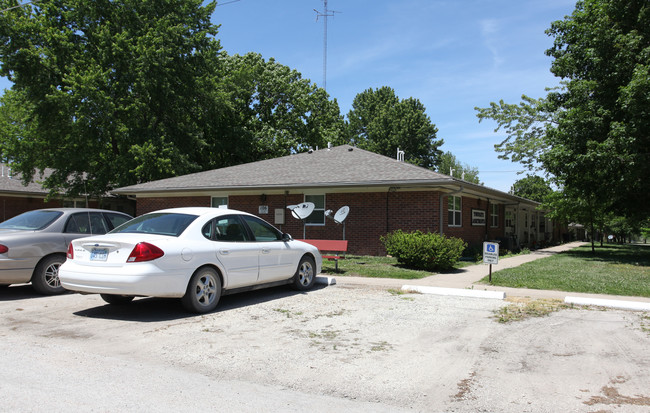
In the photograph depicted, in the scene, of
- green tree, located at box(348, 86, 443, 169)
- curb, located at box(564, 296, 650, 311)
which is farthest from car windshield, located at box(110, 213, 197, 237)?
green tree, located at box(348, 86, 443, 169)

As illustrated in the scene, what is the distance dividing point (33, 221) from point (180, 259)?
4198mm

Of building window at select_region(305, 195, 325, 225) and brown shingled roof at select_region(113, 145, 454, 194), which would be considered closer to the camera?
brown shingled roof at select_region(113, 145, 454, 194)

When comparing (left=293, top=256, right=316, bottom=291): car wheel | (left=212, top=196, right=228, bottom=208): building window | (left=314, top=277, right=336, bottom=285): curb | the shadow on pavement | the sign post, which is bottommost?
the shadow on pavement

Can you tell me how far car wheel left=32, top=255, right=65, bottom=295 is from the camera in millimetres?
8586

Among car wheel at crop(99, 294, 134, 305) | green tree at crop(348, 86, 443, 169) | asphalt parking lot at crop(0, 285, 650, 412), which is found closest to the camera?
asphalt parking lot at crop(0, 285, 650, 412)

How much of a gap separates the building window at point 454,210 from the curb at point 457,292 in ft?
26.1

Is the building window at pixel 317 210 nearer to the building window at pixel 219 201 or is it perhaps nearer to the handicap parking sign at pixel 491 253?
the building window at pixel 219 201

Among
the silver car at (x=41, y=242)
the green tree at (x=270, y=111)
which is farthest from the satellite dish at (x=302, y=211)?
the green tree at (x=270, y=111)

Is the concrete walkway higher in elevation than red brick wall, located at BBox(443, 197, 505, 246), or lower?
lower

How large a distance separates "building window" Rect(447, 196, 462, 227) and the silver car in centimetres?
1223

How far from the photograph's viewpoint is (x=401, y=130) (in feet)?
177

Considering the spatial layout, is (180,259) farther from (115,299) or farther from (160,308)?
(115,299)

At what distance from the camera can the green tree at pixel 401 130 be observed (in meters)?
54.3

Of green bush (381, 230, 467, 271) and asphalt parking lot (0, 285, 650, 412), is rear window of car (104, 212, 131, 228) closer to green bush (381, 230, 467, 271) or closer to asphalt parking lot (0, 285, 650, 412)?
asphalt parking lot (0, 285, 650, 412)
